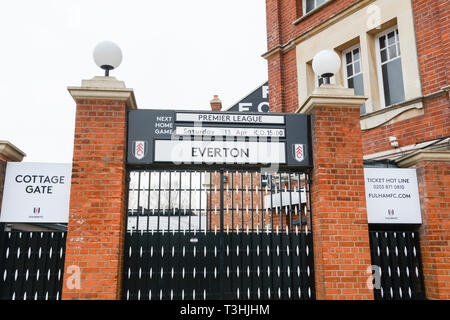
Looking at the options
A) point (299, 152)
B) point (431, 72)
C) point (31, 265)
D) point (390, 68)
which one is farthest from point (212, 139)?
point (390, 68)

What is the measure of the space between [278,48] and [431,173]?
241 inches

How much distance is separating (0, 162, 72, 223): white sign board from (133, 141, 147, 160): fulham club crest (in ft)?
3.19

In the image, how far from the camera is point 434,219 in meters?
5.50

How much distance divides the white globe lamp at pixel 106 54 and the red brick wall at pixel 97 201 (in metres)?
0.59

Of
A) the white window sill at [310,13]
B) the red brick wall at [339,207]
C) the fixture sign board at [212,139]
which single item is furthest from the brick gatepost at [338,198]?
the white window sill at [310,13]

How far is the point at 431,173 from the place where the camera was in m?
5.63

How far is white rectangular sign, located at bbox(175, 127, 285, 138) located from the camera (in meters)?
5.32

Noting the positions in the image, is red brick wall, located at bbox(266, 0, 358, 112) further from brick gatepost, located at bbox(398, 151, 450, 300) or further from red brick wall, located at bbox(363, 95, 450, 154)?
brick gatepost, located at bbox(398, 151, 450, 300)

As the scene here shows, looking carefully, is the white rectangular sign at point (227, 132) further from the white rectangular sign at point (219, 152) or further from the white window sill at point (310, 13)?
the white window sill at point (310, 13)

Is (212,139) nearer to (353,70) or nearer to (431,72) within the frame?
(431,72)

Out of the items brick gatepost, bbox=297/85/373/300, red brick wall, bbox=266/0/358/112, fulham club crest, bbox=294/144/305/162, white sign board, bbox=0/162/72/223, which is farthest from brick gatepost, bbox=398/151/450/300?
white sign board, bbox=0/162/72/223

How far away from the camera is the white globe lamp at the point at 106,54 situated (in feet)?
17.2

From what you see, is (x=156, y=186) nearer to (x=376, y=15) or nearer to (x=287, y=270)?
(x=287, y=270)
